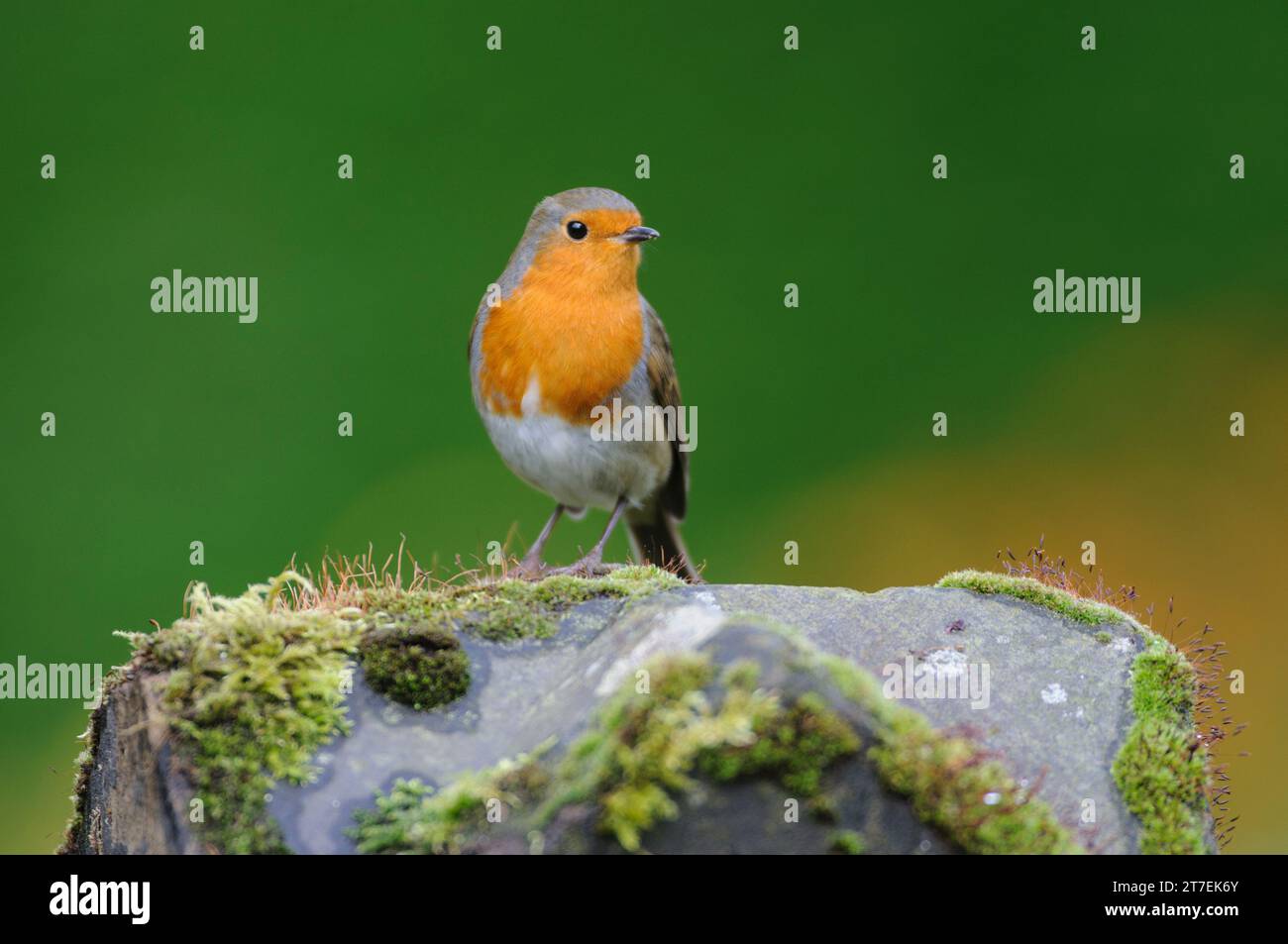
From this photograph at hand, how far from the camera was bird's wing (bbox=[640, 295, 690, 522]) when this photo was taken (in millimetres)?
5930

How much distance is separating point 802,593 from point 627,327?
197cm

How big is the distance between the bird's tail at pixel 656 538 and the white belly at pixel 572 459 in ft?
2.14

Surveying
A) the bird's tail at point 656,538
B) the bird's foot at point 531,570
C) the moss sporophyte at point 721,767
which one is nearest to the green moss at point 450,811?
the moss sporophyte at point 721,767

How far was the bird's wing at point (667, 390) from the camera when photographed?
5930 mm

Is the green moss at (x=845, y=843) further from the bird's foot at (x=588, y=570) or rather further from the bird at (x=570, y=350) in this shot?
the bird at (x=570, y=350)

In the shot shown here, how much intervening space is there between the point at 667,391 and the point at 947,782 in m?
3.51

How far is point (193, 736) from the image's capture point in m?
3.13

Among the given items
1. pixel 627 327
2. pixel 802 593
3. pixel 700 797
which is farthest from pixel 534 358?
pixel 700 797

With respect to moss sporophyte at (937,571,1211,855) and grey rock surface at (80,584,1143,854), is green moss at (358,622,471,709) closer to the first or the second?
grey rock surface at (80,584,1143,854)

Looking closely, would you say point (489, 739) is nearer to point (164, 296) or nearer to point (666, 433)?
point (666, 433)

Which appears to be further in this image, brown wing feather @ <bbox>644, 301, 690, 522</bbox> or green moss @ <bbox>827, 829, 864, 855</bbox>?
brown wing feather @ <bbox>644, 301, 690, 522</bbox>

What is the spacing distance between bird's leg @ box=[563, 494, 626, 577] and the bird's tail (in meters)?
0.67

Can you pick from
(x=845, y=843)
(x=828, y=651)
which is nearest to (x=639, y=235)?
(x=828, y=651)

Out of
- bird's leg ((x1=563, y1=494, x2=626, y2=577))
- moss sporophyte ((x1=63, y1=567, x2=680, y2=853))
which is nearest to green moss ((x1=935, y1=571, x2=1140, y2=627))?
moss sporophyte ((x1=63, y1=567, x2=680, y2=853))
